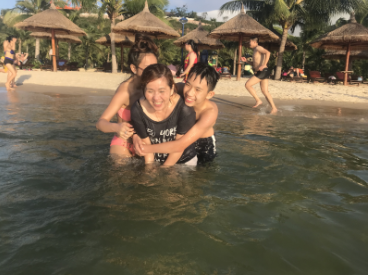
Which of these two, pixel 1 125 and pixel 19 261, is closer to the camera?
pixel 19 261

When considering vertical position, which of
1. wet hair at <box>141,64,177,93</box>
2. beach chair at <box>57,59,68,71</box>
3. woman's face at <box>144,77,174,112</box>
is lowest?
woman's face at <box>144,77,174,112</box>

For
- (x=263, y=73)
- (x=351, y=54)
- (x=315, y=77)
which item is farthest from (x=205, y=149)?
(x=351, y=54)

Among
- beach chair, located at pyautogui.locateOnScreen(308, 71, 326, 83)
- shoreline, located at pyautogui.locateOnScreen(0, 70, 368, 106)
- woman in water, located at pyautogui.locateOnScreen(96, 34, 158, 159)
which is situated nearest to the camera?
woman in water, located at pyautogui.locateOnScreen(96, 34, 158, 159)

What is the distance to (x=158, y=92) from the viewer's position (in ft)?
9.01

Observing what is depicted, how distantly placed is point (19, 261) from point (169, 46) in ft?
97.6

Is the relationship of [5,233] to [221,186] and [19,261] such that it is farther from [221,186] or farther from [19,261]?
[221,186]

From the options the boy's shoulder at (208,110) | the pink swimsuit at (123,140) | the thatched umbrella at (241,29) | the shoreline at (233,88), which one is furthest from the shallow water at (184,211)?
the thatched umbrella at (241,29)

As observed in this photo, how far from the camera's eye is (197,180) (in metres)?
3.00

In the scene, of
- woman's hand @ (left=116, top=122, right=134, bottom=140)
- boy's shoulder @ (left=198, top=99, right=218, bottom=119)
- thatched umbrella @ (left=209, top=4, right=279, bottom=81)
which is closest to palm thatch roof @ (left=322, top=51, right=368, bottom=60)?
thatched umbrella @ (left=209, top=4, right=279, bottom=81)

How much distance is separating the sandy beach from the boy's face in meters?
8.62

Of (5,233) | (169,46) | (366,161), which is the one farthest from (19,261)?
(169,46)

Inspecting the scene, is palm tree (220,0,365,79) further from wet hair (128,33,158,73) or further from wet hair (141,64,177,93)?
wet hair (141,64,177,93)

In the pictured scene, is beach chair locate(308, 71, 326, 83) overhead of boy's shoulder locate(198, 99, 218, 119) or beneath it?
overhead

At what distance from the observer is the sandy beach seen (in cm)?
1109
